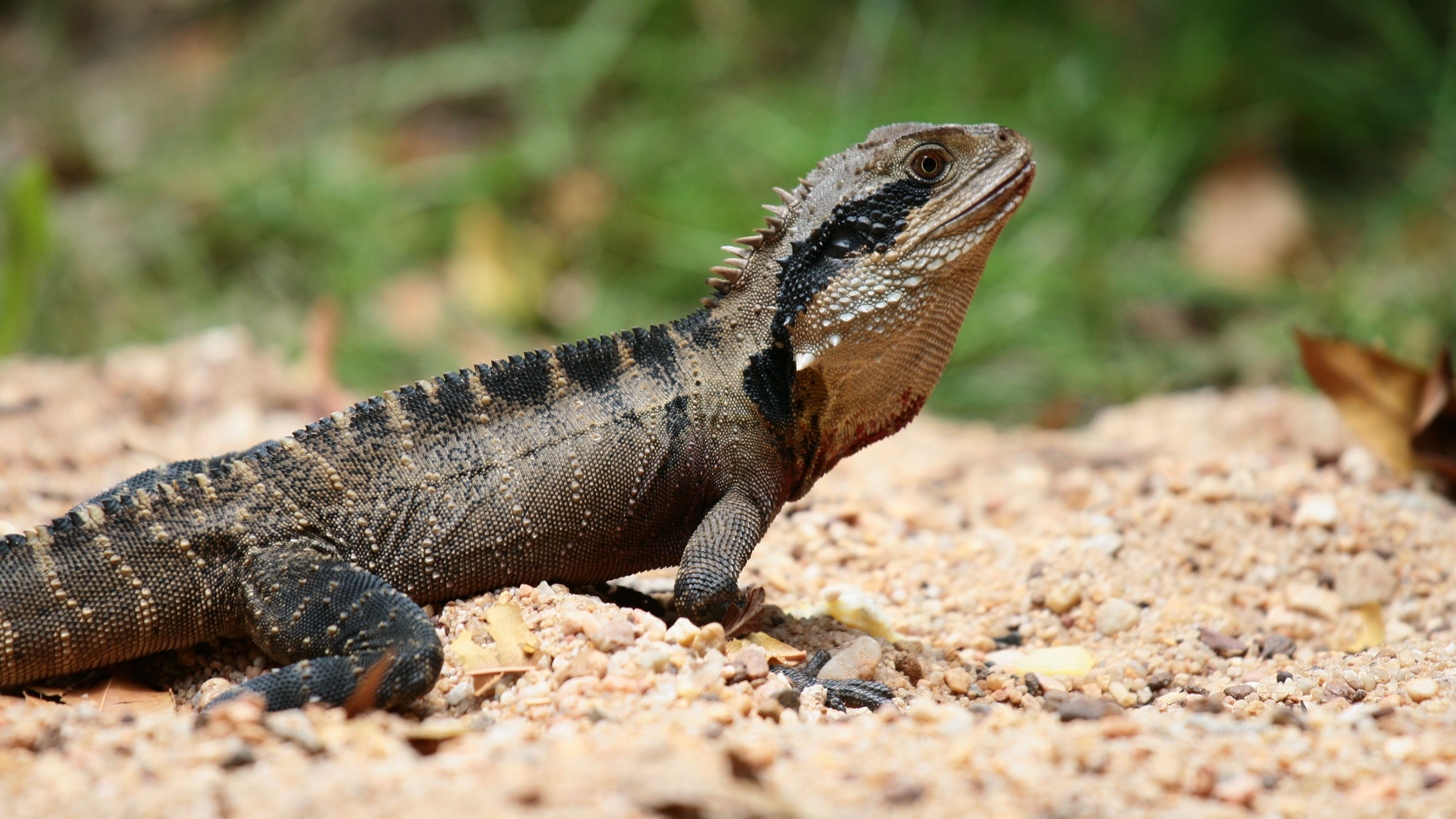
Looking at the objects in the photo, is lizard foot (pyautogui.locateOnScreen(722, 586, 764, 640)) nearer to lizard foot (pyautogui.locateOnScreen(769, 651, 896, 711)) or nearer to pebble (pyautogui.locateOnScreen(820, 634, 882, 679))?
lizard foot (pyautogui.locateOnScreen(769, 651, 896, 711))

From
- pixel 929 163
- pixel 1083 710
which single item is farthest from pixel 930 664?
pixel 929 163

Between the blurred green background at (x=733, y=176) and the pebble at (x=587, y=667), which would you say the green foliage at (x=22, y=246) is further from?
the pebble at (x=587, y=667)

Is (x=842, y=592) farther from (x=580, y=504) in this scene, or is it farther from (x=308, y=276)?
(x=308, y=276)

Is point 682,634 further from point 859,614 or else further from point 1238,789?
point 1238,789

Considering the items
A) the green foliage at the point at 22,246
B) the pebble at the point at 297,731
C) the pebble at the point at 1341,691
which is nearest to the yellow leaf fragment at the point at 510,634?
the pebble at the point at 297,731

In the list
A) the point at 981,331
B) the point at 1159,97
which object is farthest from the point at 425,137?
the point at 1159,97

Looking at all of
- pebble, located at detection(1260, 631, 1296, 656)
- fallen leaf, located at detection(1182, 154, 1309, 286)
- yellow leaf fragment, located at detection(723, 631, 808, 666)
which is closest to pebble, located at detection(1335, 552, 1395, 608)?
pebble, located at detection(1260, 631, 1296, 656)
